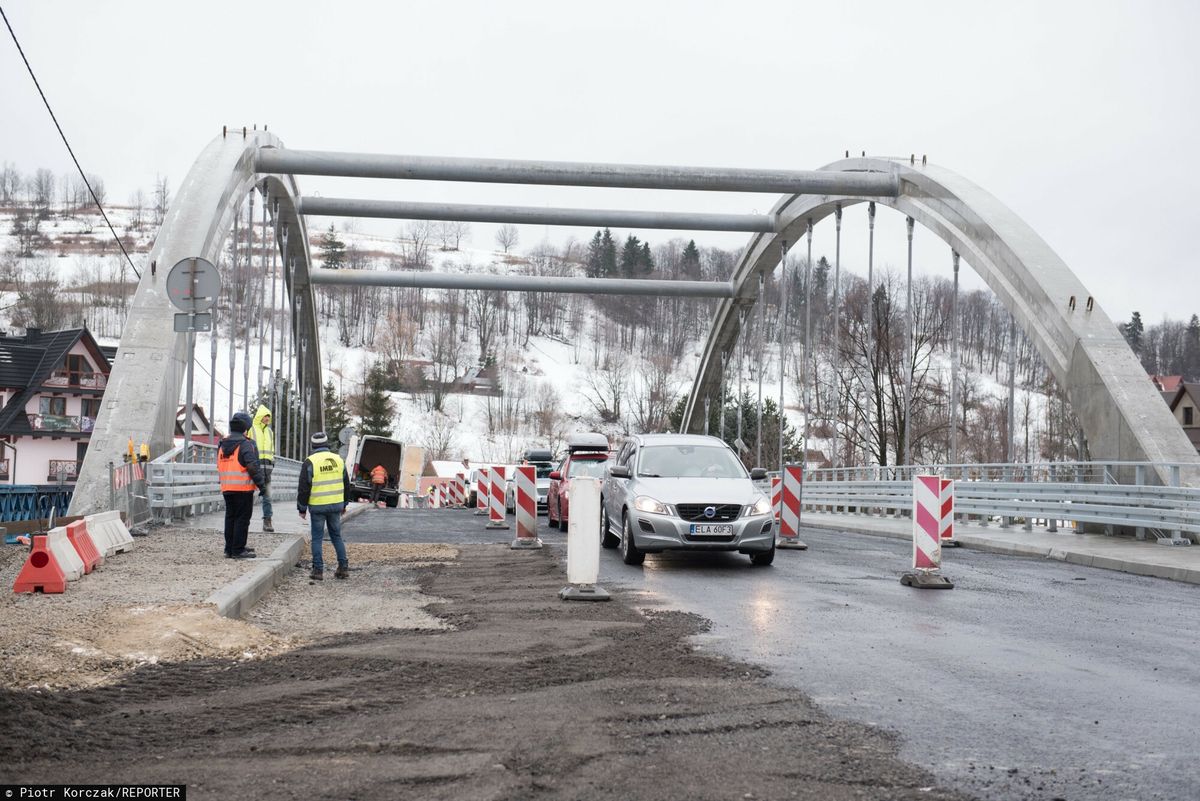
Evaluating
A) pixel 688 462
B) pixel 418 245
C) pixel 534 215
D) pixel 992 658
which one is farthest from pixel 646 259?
pixel 992 658

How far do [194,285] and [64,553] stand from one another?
19.2 feet

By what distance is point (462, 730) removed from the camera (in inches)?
193

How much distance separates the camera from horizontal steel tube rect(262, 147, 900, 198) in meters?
27.5

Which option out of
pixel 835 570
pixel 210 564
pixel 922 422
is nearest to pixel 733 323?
pixel 922 422

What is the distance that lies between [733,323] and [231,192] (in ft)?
74.6

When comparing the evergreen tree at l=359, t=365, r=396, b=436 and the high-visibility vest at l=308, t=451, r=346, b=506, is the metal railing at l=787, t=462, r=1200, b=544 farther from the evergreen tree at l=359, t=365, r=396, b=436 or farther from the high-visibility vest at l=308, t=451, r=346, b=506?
the evergreen tree at l=359, t=365, r=396, b=436

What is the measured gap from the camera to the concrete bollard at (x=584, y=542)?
10148 mm

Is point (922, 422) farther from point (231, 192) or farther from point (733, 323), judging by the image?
point (231, 192)

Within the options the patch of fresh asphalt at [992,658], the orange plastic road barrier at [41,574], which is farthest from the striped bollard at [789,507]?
the orange plastic road barrier at [41,574]

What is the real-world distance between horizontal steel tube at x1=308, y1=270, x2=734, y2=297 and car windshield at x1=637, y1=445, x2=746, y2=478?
1026 inches

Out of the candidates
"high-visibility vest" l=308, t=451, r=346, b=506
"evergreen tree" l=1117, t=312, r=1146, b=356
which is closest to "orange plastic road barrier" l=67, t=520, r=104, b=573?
"high-visibility vest" l=308, t=451, r=346, b=506

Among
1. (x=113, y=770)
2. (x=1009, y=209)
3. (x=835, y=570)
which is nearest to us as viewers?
(x=113, y=770)

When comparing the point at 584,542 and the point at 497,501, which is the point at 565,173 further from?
the point at 584,542

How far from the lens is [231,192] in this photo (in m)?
24.1
